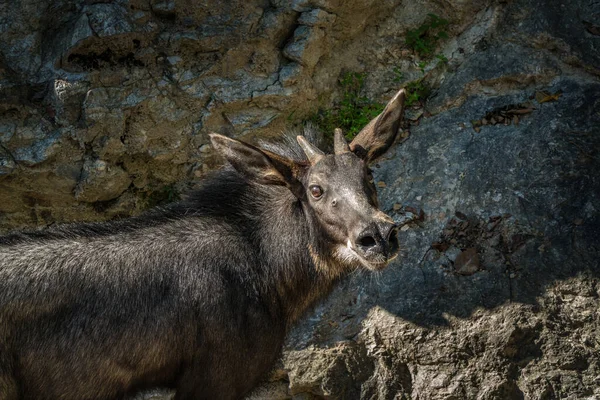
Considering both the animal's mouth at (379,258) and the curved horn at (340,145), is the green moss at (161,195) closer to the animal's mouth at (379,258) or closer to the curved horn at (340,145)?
the curved horn at (340,145)

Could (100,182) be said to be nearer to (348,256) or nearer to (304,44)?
(304,44)


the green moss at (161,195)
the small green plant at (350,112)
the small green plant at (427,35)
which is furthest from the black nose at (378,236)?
the small green plant at (427,35)

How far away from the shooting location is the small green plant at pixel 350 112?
10367mm

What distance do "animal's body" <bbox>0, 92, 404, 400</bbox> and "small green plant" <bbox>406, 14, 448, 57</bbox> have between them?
2.48 meters

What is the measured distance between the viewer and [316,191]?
766 centimetres

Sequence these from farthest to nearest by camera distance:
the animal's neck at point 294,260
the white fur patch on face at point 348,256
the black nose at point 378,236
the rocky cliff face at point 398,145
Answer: the rocky cliff face at point 398,145 → the animal's neck at point 294,260 → the white fur patch on face at point 348,256 → the black nose at point 378,236

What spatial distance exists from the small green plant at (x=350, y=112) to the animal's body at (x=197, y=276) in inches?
80.7

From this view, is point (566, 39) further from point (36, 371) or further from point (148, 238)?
point (36, 371)

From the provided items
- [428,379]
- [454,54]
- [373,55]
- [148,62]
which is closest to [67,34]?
[148,62]

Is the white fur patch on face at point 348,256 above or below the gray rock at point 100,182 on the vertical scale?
below

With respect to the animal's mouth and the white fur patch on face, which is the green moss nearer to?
the white fur patch on face

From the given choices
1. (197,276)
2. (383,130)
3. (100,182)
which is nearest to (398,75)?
(383,130)

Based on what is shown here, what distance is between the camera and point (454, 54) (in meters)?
10.4

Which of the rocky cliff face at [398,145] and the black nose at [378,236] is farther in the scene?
the rocky cliff face at [398,145]
